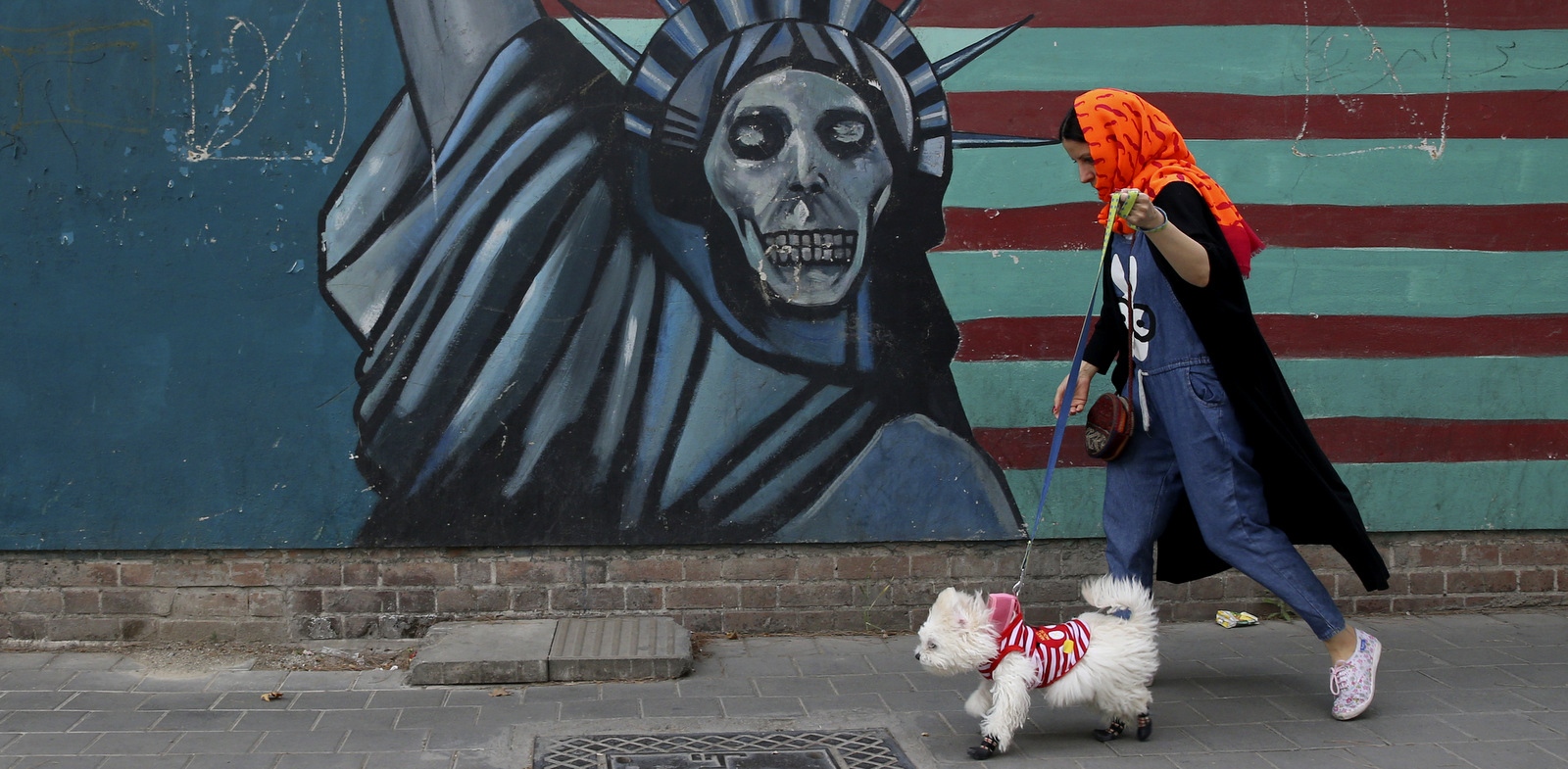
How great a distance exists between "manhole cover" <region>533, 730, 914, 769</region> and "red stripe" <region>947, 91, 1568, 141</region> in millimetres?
2651

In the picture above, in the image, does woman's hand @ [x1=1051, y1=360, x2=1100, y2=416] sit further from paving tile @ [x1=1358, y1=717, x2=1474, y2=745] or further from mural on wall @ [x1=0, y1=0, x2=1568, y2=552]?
paving tile @ [x1=1358, y1=717, x2=1474, y2=745]

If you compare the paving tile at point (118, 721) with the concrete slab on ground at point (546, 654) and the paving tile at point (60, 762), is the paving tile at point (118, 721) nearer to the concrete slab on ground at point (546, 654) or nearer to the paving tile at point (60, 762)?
the paving tile at point (60, 762)

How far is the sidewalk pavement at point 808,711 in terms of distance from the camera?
3818 millimetres

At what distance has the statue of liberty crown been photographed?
5.04 meters

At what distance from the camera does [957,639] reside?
11.9 ft

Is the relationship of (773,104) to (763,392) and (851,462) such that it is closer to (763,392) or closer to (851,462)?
(763,392)

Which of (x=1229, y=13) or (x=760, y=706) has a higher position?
(x=1229, y=13)

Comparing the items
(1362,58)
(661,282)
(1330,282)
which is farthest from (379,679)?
(1362,58)

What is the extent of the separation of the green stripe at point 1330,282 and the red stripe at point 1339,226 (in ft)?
0.13

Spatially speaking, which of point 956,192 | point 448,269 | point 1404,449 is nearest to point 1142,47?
point 956,192

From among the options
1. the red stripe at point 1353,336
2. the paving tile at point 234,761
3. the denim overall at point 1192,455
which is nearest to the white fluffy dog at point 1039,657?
the denim overall at point 1192,455

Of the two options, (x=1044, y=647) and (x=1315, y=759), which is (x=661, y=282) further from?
(x=1315, y=759)

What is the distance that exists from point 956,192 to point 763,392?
1.20m

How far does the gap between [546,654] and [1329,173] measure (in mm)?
3892
